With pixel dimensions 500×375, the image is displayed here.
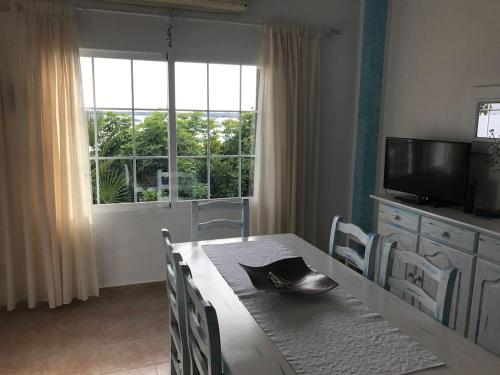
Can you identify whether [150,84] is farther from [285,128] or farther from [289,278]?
[289,278]

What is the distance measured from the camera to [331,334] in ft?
4.49

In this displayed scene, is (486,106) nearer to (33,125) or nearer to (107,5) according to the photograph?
(107,5)

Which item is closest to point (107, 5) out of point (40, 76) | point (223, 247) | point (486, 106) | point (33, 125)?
point (40, 76)

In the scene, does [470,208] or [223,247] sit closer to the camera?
[223,247]

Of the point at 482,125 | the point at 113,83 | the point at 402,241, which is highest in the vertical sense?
the point at 113,83

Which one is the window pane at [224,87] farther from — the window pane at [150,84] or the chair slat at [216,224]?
the chair slat at [216,224]

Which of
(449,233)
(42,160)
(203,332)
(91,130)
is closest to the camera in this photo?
(203,332)

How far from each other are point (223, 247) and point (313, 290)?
0.72m

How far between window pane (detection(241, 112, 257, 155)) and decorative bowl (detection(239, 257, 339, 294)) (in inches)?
79.3

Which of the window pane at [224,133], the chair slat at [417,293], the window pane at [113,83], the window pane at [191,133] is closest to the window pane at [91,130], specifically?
the window pane at [113,83]

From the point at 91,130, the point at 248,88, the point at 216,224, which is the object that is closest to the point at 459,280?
the point at 216,224

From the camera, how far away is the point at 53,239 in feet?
10.2

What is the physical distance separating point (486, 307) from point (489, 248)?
364 mm

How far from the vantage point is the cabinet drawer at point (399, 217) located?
9.65 feet
